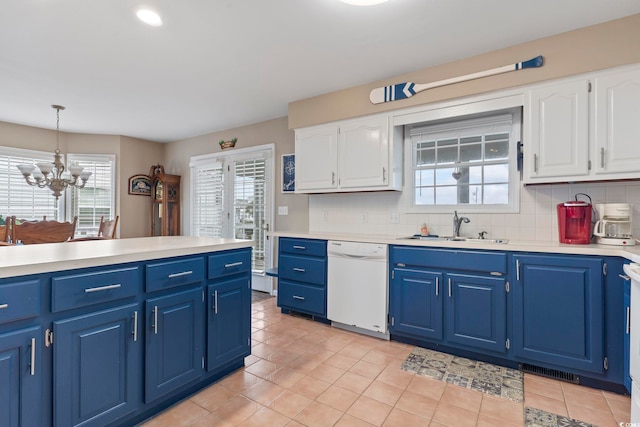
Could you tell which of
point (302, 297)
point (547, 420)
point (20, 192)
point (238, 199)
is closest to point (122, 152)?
point (20, 192)

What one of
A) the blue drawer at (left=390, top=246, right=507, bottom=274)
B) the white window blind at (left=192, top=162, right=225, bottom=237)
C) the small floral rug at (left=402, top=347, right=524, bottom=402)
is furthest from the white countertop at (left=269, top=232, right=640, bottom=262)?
the white window blind at (left=192, top=162, right=225, bottom=237)

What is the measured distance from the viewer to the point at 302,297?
3420 mm

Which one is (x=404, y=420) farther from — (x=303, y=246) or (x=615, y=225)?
(x=615, y=225)

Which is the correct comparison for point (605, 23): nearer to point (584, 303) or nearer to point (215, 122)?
point (584, 303)

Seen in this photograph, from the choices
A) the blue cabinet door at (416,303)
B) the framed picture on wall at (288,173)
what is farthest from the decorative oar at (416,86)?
the blue cabinet door at (416,303)

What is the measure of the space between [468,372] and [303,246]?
1832mm

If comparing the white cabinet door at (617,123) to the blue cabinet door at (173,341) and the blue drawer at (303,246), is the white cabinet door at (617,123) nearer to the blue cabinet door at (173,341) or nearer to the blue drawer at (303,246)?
the blue drawer at (303,246)

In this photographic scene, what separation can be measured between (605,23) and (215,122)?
4368 millimetres

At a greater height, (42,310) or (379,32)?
(379,32)

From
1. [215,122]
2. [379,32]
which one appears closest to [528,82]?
[379,32]

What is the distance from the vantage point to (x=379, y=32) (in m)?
2.38

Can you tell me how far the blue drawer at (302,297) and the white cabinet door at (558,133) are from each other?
214 cm

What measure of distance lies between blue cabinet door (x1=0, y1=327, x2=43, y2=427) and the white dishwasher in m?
2.26

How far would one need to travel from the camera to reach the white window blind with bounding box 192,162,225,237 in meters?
5.21
